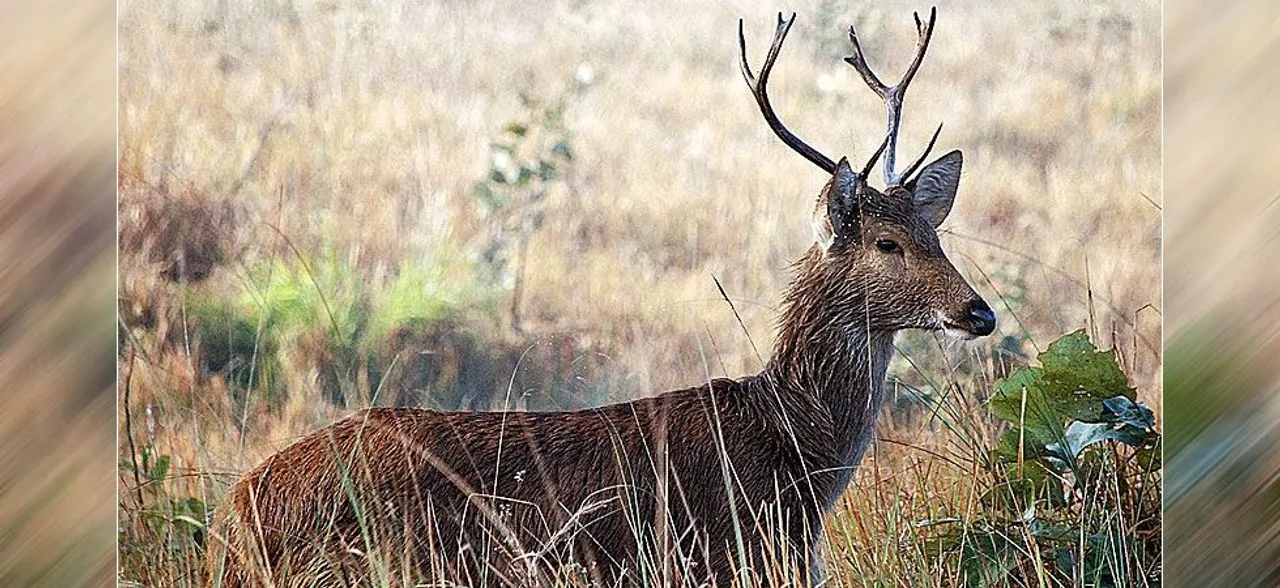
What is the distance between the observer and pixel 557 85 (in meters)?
3.04

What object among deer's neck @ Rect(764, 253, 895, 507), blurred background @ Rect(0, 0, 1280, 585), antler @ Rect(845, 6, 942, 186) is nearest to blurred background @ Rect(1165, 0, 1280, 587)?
blurred background @ Rect(0, 0, 1280, 585)

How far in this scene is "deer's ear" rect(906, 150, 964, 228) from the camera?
3016 millimetres

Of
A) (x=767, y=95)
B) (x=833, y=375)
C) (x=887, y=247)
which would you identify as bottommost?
(x=833, y=375)

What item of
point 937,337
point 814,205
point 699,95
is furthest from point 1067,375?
point 699,95

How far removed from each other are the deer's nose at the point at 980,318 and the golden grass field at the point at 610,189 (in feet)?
0.24

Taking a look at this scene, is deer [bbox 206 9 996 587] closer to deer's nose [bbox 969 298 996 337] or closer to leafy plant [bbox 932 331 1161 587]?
deer's nose [bbox 969 298 996 337]

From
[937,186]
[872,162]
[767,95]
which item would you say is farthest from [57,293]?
[937,186]

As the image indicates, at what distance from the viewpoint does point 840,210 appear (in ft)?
9.84

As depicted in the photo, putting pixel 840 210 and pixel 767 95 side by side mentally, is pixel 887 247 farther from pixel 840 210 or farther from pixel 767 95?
pixel 767 95

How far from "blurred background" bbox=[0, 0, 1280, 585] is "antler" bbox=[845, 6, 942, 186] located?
0.03 m

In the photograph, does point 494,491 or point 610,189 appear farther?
point 610,189

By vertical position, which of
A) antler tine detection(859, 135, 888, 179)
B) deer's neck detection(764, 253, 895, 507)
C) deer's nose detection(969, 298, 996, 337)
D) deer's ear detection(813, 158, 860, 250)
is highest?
antler tine detection(859, 135, 888, 179)

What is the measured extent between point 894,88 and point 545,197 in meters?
0.68

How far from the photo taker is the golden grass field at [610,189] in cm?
303
